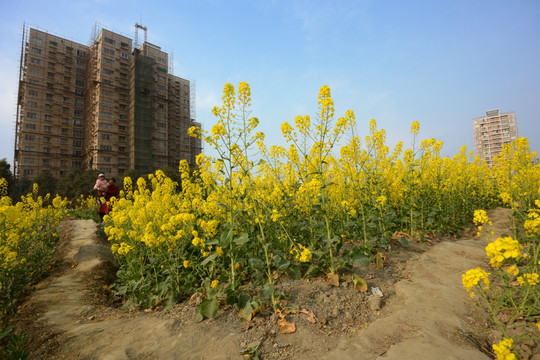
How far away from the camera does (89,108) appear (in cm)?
4350

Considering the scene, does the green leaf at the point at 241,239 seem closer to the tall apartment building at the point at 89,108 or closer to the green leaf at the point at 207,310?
the green leaf at the point at 207,310

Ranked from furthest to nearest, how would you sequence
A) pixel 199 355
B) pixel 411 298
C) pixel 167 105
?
1. pixel 167 105
2. pixel 411 298
3. pixel 199 355

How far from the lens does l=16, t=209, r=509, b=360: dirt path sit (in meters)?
1.88

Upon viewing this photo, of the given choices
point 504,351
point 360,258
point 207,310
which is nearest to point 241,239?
point 207,310

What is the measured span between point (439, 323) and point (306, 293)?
117 centimetres

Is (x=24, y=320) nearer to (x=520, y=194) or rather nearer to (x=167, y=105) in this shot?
(x=520, y=194)

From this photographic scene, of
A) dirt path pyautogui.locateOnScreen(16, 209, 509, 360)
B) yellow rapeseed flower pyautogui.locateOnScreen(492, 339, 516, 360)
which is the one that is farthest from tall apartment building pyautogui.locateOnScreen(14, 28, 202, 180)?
yellow rapeseed flower pyautogui.locateOnScreen(492, 339, 516, 360)

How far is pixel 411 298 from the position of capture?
254cm

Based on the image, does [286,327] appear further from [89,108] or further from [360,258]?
[89,108]

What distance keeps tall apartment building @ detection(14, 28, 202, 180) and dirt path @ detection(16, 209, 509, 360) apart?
41.1 meters

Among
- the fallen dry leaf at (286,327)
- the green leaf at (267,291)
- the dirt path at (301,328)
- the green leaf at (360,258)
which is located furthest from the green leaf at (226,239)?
the green leaf at (360,258)

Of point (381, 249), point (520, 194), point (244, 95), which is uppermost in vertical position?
point (244, 95)

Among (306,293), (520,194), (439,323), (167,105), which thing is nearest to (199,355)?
(306,293)

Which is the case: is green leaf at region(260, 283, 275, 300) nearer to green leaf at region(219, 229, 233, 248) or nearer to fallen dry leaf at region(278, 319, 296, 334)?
fallen dry leaf at region(278, 319, 296, 334)
